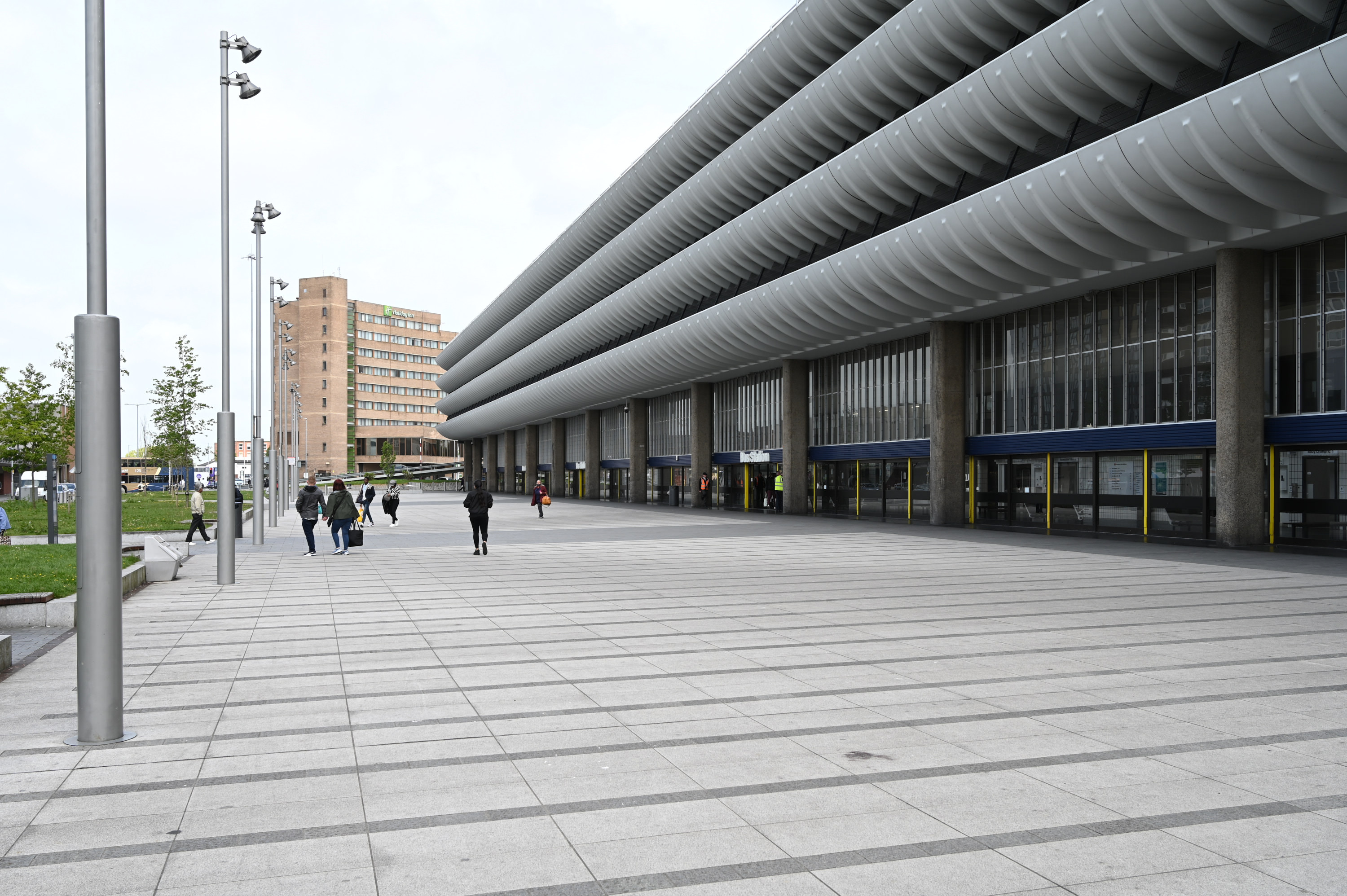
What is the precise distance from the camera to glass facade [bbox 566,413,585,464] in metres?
71.8

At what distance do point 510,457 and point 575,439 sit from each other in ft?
64.1

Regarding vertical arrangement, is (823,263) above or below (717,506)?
above

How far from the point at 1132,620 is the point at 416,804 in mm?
8854

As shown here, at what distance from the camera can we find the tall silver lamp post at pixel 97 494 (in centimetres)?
646

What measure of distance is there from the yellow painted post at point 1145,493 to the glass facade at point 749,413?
18.7 meters

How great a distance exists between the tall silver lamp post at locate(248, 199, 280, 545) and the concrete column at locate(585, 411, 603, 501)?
3523 centimetres

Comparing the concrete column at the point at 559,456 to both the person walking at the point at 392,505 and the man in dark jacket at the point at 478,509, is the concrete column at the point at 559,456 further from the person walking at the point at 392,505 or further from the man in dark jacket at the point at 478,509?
the man in dark jacket at the point at 478,509

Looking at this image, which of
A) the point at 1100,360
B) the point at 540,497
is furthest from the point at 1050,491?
the point at 540,497

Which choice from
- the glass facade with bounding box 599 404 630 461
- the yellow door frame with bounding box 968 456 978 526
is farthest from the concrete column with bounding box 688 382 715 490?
the yellow door frame with bounding box 968 456 978 526

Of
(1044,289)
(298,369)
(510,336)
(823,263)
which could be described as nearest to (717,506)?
(823,263)

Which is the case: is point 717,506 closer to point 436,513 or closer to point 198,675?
point 436,513

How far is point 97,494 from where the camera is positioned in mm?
6473

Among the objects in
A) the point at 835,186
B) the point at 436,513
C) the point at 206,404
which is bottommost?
the point at 436,513

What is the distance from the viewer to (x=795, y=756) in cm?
618
